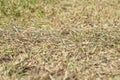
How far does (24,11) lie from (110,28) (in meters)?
1.21

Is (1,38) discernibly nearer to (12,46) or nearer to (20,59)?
(12,46)

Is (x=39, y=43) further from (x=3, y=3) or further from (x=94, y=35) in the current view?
(x=3, y=3)

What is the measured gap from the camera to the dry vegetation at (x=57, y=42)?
111 inches

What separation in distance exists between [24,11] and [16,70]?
5.24 feet

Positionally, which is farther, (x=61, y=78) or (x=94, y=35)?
(x=94, y=35)

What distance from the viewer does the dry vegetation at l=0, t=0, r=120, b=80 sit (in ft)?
9.29

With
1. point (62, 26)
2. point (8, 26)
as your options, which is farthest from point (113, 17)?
point (8, 26)

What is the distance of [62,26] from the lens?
3.83m

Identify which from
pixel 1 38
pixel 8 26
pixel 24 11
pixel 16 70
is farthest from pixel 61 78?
pixel 24 11

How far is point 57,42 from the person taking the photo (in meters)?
3.27

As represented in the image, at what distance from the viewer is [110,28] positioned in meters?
3.82

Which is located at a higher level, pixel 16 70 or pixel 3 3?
pixel 3 3

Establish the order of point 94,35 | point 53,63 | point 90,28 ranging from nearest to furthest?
point 53,63, point 94,35, point 90,28

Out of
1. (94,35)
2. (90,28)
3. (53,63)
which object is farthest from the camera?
(90,28)
